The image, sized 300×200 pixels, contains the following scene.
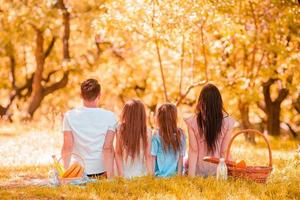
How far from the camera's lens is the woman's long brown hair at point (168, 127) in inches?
348

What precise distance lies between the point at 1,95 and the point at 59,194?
91.7ft

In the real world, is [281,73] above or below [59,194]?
above

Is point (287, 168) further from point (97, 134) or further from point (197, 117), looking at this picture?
point (97, 134)

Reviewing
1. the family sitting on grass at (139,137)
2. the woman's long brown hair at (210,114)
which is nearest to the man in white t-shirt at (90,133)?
the family sitting on grass at (139,137)

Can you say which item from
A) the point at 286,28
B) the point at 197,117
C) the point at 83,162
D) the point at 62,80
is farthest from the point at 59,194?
the point at 62,80

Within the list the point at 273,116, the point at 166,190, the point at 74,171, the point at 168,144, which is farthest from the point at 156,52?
the point at 166,190

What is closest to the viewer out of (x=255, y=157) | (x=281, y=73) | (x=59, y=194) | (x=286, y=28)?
(x=59, y=194)

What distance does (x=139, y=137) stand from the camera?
881 cm

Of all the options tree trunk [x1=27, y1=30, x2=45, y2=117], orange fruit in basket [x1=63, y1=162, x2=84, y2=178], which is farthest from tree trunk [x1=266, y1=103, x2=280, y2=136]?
orange fruit in basket [x1=63, y1=162, x2=84, y2=178]

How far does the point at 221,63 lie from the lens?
22.2 m

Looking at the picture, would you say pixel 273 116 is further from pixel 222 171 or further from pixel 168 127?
pixel 222 171

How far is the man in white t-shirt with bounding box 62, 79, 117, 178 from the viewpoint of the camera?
28.4ft

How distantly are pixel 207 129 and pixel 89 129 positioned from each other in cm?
161

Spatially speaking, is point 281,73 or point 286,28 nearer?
point 286,28
